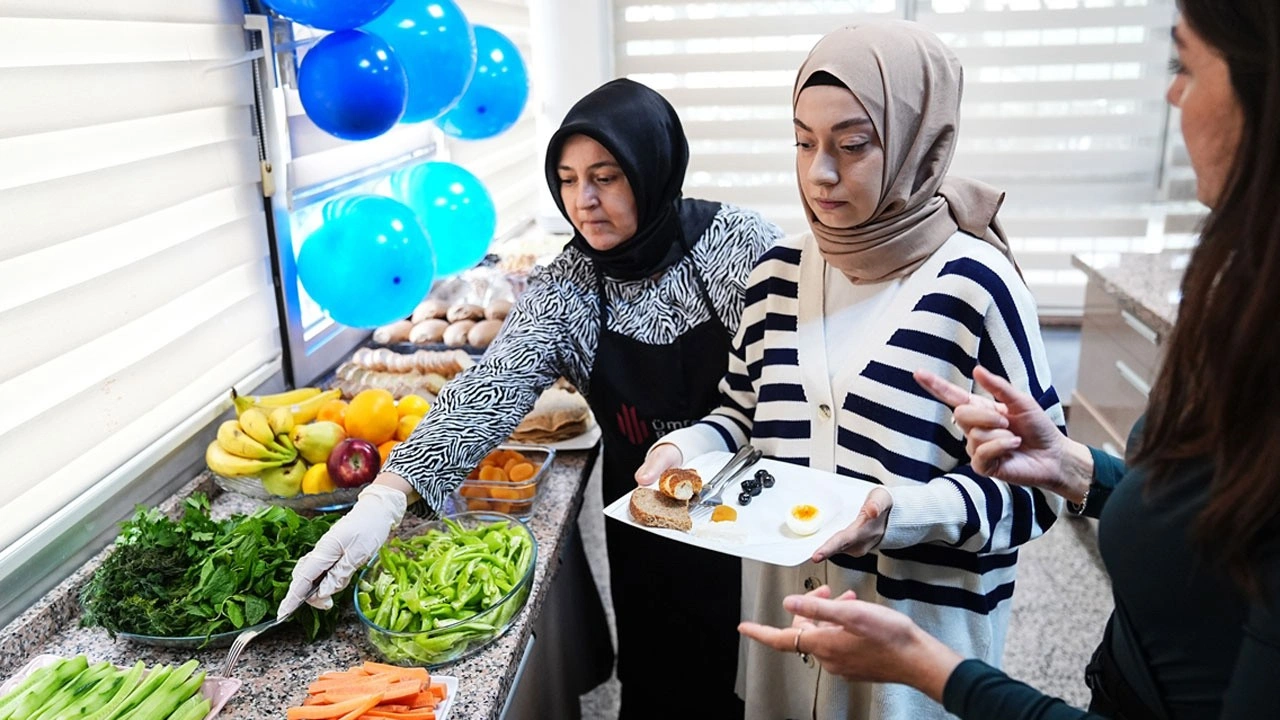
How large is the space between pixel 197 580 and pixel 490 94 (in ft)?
6.08

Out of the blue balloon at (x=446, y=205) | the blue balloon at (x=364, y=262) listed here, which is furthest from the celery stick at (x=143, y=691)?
the blue balloon at (x=446, y=205)

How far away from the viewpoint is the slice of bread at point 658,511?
1377mm

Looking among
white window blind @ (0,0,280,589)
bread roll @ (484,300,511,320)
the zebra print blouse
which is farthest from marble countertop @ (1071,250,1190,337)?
white window blind @ (0,0,280,589)

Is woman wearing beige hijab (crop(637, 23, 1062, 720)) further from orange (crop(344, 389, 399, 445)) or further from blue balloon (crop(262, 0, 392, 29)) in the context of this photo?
blue balloon (crop(262, 0, 392, 29))

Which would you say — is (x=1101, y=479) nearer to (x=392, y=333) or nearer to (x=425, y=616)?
(x=425, y=616)

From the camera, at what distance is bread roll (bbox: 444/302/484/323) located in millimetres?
2848

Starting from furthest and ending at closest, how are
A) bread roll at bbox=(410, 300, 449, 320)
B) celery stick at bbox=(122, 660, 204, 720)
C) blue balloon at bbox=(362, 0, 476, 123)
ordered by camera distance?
bread roll at bbox=(410, 300, 449, 320), blue balloon at bbox=(362, 0, 476, 123), celery stick at bbox=(122, 660, 204, 720)

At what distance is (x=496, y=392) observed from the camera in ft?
5.74

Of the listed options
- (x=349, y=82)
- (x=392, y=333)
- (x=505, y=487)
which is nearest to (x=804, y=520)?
(x=505, y=487)

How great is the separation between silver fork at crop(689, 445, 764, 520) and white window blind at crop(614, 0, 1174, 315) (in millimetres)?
2741

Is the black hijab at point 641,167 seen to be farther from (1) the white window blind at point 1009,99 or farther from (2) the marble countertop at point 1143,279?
(1) the white window blind at point 1009,99

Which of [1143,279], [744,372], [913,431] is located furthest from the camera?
[1143,279]

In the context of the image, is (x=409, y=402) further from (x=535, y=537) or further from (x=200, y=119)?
(x=200, y=119)

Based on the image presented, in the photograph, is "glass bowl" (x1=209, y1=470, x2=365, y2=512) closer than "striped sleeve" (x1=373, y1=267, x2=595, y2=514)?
No
